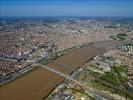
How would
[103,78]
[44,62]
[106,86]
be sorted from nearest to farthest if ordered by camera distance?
[106,86]
[103,78]
[44,62]

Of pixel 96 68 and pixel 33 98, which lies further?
pixel 96 68

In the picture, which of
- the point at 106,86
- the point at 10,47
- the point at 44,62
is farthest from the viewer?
the point at 10,47

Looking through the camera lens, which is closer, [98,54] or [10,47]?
[98,54]

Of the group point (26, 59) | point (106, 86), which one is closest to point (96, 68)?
point (106, 86)

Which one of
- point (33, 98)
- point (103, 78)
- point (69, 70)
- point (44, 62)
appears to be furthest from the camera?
point (44, 62)

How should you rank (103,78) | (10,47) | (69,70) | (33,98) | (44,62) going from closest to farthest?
(33,98)
(103,78)
(69,70)
(44,62)
(10,47)

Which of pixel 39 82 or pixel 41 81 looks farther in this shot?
pixel 41 81

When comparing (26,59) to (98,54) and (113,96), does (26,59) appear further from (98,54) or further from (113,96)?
(113,96)

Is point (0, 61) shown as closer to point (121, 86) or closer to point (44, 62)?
point (44, 62)

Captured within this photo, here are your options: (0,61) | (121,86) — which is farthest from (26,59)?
(121,86)
